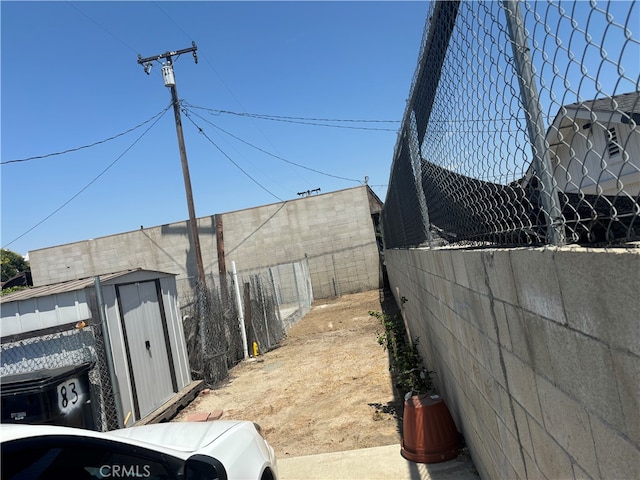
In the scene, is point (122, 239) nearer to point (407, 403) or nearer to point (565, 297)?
point (407, 403)

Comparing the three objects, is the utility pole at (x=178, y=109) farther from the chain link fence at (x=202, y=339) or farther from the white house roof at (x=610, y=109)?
the white house roof at (x=610, y=109)

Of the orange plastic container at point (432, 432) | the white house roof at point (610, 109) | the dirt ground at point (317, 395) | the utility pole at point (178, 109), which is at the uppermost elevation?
the utility pole at point (178, 109)

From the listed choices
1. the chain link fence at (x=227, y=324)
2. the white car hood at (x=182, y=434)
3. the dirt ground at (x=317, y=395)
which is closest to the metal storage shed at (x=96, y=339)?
the dirt ground at (x=317, y=395)

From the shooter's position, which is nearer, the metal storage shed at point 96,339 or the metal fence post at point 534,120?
the metal fence post at point 534,120

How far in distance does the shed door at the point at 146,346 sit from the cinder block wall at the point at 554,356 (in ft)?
18.1

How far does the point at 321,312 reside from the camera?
61.3 feet

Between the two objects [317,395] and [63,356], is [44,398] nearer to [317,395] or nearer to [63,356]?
[63,356]

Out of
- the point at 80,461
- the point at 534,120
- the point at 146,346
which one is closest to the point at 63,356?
the point at 146,346

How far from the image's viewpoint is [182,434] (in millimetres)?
3348

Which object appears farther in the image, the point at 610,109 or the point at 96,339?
the point at 96,339

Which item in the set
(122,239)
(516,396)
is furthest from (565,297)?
(122,239)

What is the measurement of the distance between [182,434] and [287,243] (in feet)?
69.4

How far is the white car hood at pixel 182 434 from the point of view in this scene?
119 inches

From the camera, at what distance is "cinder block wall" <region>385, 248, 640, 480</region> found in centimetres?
117
